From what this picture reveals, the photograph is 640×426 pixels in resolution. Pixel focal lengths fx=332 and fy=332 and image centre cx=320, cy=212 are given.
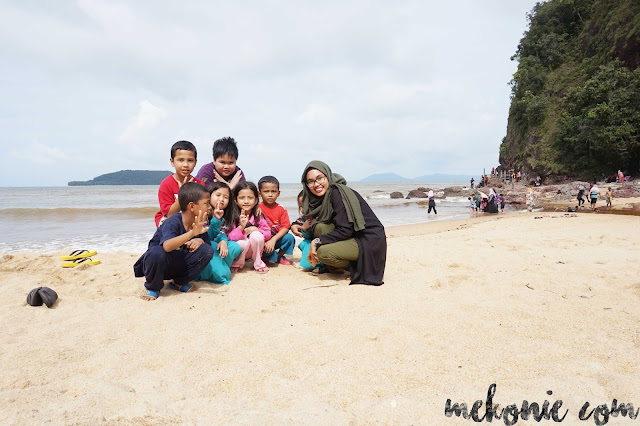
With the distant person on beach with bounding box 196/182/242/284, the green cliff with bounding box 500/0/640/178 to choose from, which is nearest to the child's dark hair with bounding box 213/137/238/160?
the distant person on beach with bounding box 196/182/242/284

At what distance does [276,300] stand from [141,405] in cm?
155

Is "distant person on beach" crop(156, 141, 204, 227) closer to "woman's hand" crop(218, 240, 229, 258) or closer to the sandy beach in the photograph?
"woman's hand" crop(218, 240, 229, 258)

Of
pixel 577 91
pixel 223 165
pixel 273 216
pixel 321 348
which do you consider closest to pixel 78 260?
pixel 223 165

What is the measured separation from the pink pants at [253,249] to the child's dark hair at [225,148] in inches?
40.7

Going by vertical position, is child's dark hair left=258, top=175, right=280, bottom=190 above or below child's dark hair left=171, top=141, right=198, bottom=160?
below

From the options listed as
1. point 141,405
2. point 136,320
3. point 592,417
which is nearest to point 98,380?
point 141,405

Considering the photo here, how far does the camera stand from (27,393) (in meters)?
1.57

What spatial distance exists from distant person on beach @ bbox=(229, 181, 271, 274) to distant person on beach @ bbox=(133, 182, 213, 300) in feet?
2.08

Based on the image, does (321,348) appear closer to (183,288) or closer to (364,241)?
(364,241)

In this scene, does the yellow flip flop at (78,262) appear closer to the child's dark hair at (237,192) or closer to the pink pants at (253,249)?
the pink pants at (253,249)

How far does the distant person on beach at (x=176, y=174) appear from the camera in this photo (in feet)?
11.6

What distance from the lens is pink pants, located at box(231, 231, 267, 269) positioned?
12.7ft

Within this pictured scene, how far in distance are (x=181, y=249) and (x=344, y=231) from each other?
162cm

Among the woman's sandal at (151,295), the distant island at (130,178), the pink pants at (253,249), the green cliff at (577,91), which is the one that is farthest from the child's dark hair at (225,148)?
the distant island at (130,178)
